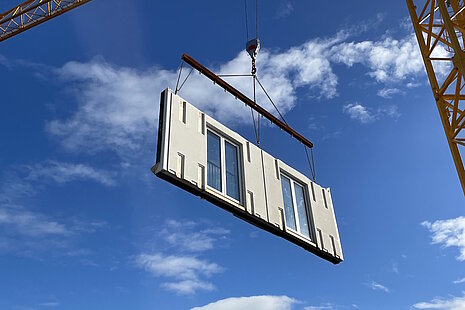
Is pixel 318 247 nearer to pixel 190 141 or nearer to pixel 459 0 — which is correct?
pixel 190 141

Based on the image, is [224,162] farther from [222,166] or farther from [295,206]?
[295,206]

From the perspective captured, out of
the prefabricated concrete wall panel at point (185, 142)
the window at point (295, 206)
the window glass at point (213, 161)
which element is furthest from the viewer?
the window at point (295, 206)

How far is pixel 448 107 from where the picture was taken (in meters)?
16.1

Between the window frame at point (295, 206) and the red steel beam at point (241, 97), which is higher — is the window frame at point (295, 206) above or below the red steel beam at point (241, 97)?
below

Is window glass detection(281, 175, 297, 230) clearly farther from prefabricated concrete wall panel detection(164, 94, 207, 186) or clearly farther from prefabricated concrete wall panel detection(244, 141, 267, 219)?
prefabricated concrete wall panel detection(164, 94, 207, 186)

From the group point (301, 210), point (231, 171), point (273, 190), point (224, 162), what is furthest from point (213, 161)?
point (301, 210)

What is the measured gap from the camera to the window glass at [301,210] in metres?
13.0

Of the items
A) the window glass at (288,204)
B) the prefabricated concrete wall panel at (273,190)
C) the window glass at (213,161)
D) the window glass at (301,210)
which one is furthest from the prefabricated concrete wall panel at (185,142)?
the window glass at (301,210)

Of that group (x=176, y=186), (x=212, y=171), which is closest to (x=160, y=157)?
(x=176, y=186)

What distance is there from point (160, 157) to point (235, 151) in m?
3.32

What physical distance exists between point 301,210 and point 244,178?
2.72m

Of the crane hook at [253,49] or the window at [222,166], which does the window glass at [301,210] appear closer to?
the window at [222,166]

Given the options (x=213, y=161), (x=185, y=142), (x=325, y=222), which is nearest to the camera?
(x=185, y=142)

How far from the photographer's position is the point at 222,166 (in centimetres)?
1142
